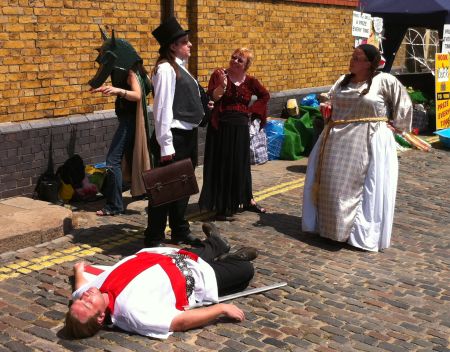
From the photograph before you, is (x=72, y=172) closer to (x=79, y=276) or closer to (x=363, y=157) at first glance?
(x=79, y=276)

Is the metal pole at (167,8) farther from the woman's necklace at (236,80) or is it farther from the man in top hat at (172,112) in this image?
the man in top hat at (172,112)

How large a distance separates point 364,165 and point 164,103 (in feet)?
6.78

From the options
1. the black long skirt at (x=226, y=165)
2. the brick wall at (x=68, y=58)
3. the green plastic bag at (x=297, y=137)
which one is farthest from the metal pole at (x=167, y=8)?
the black long skirt at (x=226, y=165)

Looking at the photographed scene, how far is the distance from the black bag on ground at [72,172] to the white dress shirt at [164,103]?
241 centimetres

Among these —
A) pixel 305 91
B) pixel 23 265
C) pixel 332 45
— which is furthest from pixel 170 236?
pixel 332 45

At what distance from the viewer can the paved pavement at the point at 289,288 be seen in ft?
15.7

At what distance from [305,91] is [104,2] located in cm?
530

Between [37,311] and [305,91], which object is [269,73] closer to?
[305,91]

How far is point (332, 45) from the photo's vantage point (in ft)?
47.1

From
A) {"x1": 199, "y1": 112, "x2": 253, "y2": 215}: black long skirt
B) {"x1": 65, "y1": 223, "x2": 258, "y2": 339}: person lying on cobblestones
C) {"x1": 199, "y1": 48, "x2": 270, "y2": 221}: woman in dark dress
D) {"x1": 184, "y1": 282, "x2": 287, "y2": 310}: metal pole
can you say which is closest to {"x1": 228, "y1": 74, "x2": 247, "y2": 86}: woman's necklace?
{"x1": 199, "y1": 48, "x2": 270, "y2": 221}: woman in dark dress

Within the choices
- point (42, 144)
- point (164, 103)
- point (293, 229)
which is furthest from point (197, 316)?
point (42, 144)

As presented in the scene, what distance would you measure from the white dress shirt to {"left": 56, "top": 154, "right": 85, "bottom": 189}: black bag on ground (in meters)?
2.41

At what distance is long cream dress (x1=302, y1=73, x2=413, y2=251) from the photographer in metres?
6.81

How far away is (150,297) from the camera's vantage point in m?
4.56
